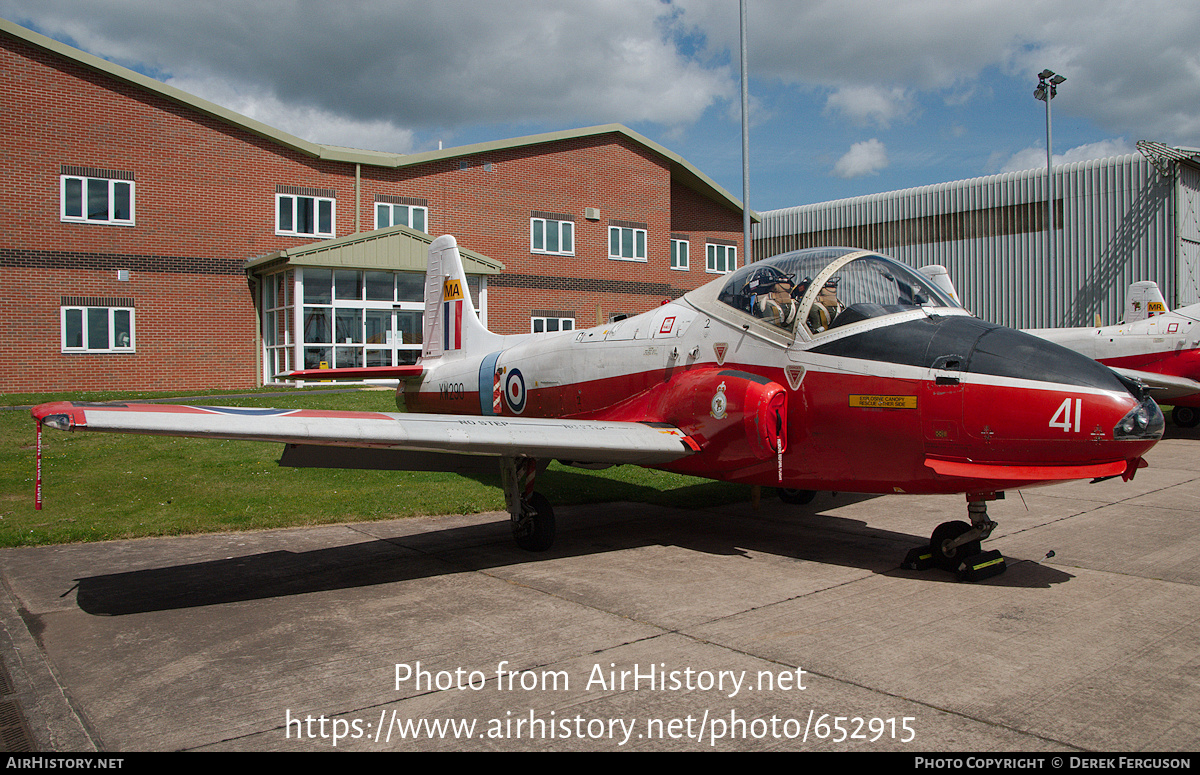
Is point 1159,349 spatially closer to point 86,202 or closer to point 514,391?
point 514,391

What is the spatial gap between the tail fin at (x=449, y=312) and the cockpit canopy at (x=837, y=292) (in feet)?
16.5

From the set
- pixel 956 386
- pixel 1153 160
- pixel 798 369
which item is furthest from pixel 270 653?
pixel 1153 160

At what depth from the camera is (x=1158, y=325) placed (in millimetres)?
16766

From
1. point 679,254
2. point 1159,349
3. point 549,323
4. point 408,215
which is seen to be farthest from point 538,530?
point 679,254

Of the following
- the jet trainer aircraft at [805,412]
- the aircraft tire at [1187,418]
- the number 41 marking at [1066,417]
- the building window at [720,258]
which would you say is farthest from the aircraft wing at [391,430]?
the building window at [720,258]

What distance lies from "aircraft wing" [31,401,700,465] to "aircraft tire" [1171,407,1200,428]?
1662cm

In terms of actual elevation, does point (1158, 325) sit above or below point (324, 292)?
below

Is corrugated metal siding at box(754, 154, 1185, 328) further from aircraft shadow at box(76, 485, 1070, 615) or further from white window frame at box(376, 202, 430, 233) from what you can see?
aircraft shadow at box(76, 485, 1070, 615)

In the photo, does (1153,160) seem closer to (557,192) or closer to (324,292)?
(557,192)

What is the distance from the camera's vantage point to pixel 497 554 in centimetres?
686

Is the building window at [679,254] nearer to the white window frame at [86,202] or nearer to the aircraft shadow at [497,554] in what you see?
the white window frame at [86,202]

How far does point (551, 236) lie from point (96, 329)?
47.8ft

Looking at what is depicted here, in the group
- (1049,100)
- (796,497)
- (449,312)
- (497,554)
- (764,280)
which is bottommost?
(497,554)

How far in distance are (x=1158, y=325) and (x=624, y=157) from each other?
1821 centimetres
